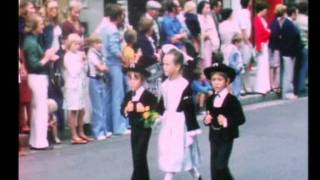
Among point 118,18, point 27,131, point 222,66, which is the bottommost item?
point 27,131

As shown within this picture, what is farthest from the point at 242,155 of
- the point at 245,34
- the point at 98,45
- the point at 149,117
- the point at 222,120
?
the point at 98,45

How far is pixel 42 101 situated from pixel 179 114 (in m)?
0.66

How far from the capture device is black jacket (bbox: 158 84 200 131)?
11.2 feet

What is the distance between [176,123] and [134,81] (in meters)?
0.27

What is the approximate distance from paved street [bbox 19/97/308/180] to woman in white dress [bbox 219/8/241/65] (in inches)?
11.4

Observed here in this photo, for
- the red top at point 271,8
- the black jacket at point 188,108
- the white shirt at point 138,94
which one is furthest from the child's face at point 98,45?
the red top at point 271,8

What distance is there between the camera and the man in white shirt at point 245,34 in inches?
140

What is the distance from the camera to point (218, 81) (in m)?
3.43

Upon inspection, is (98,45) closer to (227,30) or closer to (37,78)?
(37,78)

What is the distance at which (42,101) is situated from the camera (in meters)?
3.58

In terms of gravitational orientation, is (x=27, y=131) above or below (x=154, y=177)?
above

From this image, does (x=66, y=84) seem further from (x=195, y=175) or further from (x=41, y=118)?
(x=195, y=175)

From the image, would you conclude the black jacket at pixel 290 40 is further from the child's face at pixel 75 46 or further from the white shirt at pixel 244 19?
the child's face at pixel 75 46
